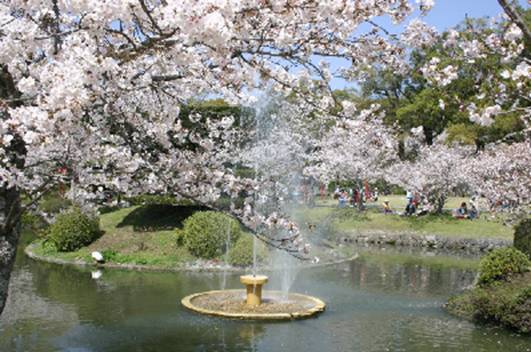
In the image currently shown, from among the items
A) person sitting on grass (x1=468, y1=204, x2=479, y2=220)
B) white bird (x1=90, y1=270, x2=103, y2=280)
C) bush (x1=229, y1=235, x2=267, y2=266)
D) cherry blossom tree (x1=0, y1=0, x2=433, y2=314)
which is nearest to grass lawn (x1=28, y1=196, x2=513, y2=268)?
person sitting on grass (x1=468, y1=204, x2=479, y2=220)

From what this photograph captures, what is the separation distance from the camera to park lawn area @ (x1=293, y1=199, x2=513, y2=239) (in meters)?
22.3

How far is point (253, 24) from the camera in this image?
452 cm

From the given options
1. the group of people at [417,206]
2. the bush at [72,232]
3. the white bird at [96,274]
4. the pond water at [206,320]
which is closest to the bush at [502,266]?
the pond water at [206,320]

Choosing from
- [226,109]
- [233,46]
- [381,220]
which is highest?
[226,109]

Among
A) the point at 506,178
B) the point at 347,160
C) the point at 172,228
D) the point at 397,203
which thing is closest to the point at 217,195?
the point at 172,228

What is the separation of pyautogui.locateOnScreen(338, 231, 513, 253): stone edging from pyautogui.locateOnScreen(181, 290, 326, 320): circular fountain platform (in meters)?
12.4

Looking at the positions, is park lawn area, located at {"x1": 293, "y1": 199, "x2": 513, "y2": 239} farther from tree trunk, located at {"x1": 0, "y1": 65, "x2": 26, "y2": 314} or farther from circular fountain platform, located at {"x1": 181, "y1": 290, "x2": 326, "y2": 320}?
tree trunk, located at {"x1": 0, "y1": 65, "x2": 26, "y2": 314}

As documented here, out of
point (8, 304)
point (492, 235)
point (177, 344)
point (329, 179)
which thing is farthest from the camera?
point (329, 179)

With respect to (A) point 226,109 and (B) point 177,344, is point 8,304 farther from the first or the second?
(A) point 226,109

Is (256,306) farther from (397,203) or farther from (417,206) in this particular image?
(397,203)

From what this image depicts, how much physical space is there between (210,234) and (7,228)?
11.0 m

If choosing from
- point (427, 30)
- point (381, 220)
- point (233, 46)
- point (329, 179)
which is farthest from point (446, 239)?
point (233, 46)

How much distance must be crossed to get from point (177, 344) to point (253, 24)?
530 cm

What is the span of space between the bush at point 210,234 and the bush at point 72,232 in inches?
125
